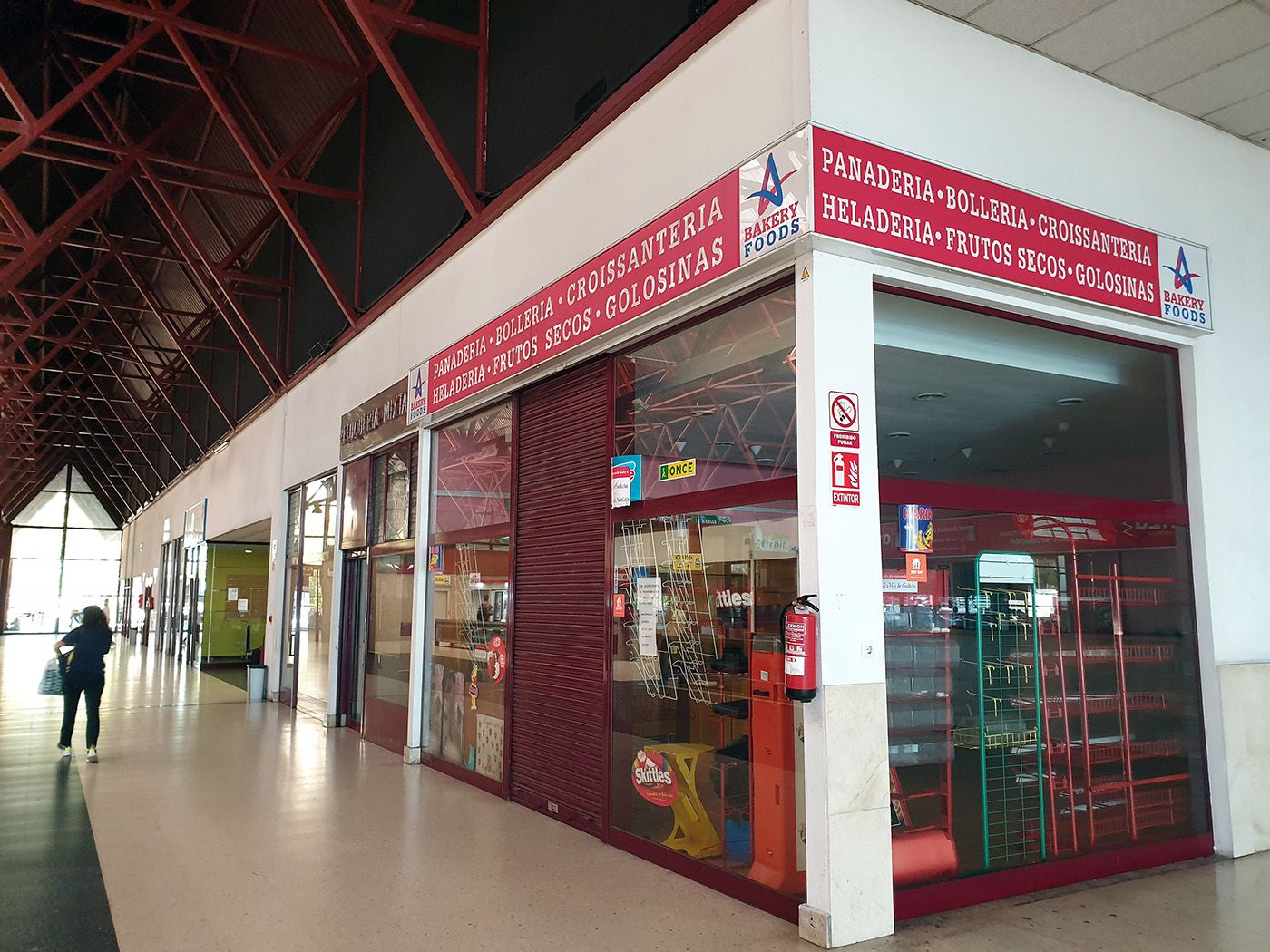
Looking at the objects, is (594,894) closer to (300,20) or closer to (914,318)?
(914,318)

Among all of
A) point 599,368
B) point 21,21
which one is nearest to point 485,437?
point 599,368

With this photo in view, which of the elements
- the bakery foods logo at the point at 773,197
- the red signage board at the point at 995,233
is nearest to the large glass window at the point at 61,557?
the bakery foods logo at the point at 773,197

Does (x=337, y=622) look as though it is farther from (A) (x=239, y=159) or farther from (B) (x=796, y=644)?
(A) (x=239, y=159)

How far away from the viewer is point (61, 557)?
39.2 m

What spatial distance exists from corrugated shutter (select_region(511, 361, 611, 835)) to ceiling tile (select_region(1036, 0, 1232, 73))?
3.00 meters

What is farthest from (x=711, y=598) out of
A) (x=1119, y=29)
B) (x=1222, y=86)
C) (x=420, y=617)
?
(x=420, y=617)

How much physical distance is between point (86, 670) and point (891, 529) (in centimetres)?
758

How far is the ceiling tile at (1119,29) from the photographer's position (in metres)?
4.17

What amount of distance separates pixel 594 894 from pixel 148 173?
13781 millimetres

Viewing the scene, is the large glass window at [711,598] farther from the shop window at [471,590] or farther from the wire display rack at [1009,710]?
the shop window at [471,590]

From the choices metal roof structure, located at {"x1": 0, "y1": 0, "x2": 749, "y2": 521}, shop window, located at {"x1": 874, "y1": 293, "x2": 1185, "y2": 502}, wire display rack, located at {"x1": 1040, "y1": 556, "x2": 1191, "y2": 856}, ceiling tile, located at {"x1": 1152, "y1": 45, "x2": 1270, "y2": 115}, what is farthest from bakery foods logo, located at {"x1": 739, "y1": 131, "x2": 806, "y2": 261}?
ceiling tile, located at {"x1": 1152, "y1": 45, "x2": 1270, "y2": 115}

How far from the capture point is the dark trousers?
26.6 ft

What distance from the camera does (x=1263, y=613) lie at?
201 inches

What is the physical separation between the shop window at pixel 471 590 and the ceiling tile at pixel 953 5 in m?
3.92
